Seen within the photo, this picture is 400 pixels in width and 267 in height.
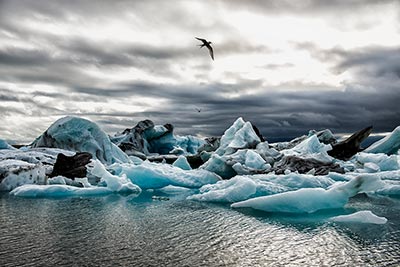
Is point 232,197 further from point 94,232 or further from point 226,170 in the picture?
point 226,170

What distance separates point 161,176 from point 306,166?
6677 mm

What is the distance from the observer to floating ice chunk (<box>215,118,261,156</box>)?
23672 millimetres

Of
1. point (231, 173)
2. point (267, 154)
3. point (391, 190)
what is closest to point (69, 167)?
point (231, 173)

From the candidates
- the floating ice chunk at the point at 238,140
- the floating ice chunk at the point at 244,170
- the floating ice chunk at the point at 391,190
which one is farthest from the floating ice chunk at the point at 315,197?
the floating ice chunk at the point at 238,140

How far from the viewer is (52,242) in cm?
650

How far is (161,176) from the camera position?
16.2 metres

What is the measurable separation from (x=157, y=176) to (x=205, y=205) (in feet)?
17.1

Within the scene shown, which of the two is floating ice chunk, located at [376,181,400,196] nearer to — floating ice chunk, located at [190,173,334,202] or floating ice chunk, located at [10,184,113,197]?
floating ice chunk, located at [190,173,334,202]

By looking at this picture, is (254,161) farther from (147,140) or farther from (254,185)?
(147,140)

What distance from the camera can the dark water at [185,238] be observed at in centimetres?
559

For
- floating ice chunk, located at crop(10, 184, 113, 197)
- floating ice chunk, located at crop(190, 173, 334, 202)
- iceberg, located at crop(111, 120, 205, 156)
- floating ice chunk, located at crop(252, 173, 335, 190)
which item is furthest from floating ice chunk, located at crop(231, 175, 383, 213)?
iceberg, located at crop(111, 120, 205, 156)

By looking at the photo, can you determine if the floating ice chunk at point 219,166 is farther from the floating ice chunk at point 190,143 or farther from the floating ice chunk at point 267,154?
the floating ice chunk at point 190,143

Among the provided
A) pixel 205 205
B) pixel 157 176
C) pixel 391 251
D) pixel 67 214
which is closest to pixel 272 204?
pixel 205 205

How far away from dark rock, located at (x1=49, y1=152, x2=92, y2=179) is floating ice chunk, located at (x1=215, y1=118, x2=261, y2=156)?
9636mm
